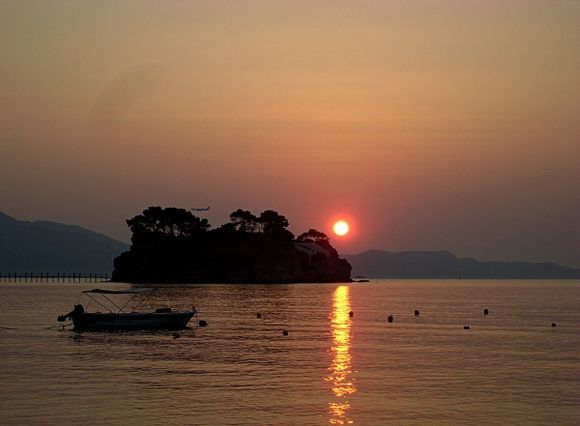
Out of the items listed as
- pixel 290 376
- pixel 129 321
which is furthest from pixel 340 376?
pixel 129 321

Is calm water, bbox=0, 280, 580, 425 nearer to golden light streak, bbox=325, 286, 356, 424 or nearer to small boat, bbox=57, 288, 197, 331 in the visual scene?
golden light streak, bbox=325, 286, 356, 424

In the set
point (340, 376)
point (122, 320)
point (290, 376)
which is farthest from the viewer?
point (122, 320)

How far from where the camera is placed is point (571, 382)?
5262 cm

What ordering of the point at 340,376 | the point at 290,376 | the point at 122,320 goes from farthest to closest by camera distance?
the point at 122,320 < the point at 340,376 < the point at 290,376

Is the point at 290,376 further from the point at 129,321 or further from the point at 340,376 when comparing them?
the point at 129,321

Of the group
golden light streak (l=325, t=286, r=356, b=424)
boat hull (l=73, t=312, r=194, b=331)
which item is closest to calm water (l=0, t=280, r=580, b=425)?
golden light streak (l=325, t=286, r=356, b=424)

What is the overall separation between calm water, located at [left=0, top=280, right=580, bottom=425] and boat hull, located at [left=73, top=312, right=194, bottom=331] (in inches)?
92.3

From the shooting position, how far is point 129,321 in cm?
9006

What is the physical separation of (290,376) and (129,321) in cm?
3938

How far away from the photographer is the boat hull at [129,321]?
A: 88.8m

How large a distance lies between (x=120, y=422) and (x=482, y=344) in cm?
4765

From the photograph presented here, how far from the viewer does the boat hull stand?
88.8m

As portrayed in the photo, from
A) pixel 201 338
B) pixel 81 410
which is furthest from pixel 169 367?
pixel 201 338

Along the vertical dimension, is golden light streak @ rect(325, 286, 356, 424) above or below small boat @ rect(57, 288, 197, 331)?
below
